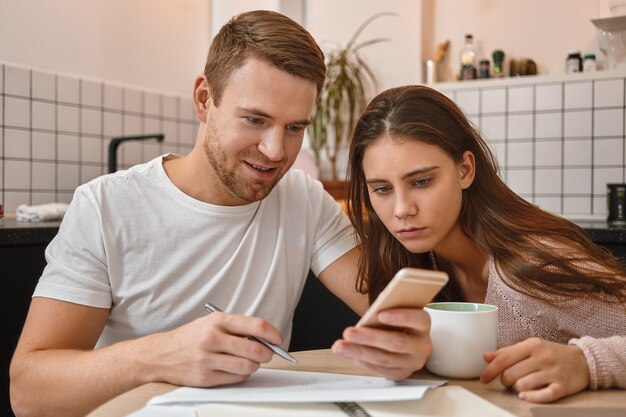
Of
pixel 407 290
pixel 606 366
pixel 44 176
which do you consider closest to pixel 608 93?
pixel 606 366

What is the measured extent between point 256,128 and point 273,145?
0.06m

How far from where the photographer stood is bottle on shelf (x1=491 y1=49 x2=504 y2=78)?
306cm

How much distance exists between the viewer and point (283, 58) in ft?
4.16

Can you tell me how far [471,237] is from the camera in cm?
136

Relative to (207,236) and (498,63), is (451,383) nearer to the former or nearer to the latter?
(207,236)

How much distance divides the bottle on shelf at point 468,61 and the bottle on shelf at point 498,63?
0.31ft

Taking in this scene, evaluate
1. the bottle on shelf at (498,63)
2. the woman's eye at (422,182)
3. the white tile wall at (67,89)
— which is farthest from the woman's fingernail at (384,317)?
the bottle on shelf at (498,63)

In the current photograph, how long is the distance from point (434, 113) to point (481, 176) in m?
0.18

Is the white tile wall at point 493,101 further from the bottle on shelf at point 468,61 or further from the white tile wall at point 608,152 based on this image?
the white tile wall at point 608,152

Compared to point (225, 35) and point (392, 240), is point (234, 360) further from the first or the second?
point (225, 35)

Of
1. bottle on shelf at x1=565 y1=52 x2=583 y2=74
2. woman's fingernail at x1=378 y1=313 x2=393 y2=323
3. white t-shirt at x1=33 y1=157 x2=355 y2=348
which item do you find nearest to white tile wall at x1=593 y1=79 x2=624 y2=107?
bottle on shelf at x1=565 y1=52 x2=583 y2=74

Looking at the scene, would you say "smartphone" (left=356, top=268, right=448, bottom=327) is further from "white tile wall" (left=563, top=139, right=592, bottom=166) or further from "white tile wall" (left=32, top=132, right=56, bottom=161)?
"white tile wall" (left=563, top=139, right=592, bottom=166)

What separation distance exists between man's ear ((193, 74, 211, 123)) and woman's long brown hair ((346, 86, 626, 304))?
1.11 ft

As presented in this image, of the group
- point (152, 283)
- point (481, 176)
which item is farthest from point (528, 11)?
point (152, 283)
